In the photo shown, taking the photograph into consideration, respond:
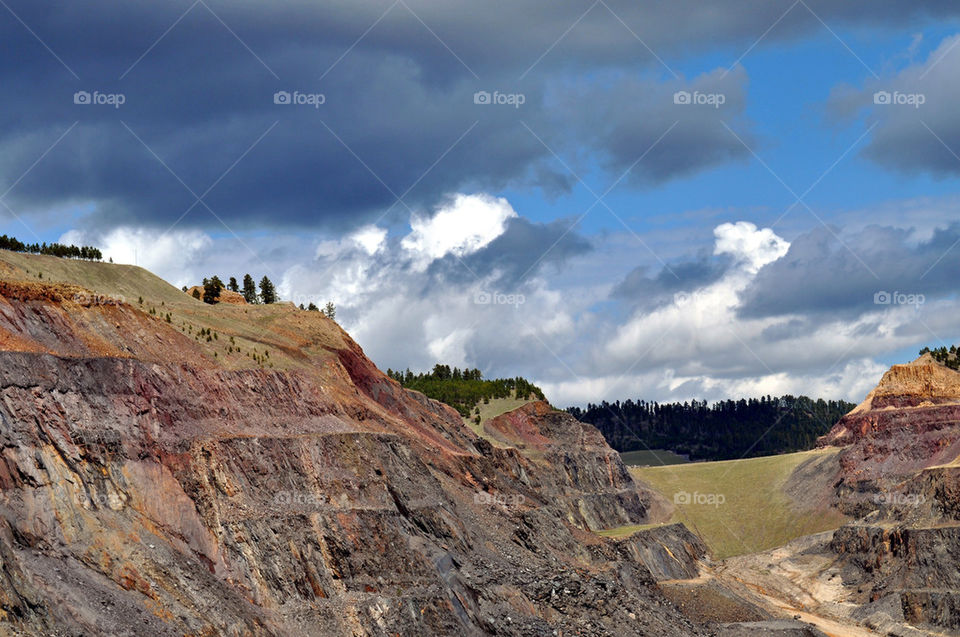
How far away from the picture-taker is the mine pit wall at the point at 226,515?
54656 mm

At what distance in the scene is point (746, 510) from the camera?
593 ft

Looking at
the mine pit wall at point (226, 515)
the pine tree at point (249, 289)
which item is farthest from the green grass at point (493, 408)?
the mine pit wall at point (226, 515)

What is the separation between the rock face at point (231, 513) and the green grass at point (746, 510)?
74914 mm

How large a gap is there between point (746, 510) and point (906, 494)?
43.5 m

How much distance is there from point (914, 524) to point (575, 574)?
61372 mm

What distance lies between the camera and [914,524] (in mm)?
127750

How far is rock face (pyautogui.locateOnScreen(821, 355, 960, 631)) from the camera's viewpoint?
383 ft

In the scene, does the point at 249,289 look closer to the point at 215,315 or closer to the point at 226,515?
the point at 215,315

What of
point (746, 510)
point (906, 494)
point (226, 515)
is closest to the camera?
point (226, 515)

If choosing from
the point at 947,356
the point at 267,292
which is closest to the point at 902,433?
the point at 947,356

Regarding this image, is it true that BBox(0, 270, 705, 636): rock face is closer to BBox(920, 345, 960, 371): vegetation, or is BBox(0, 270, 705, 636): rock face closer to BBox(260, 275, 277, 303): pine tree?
BBox(260, 275, 277, 303): pine tree

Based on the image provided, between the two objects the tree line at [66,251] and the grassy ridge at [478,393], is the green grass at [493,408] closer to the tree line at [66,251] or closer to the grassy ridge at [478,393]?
the grassy ridge at [478,393]

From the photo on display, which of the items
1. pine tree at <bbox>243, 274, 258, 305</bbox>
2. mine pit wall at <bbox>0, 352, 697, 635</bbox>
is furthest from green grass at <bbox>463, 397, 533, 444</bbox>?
mine pit wall at <bbox>0, 352, 697, 635</bbox>

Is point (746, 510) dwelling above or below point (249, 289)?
below
